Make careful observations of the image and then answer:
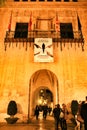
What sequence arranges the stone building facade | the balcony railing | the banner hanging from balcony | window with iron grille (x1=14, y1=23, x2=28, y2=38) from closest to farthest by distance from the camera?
the stone building facade, the banner hanging from balcony, the balcony railing, window with iron grille (x1=14, y1=23, x2=28, y2=38)

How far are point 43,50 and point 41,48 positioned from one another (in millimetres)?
199

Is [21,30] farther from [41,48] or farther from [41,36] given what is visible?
[41,48]

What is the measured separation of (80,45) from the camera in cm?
1318

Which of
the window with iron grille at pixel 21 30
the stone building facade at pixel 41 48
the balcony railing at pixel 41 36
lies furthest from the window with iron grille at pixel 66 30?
the window with iron grille at pixel 21 30

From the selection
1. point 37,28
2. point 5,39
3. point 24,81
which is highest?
point 37,28

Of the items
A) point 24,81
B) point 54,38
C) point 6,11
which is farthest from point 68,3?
point 24,81

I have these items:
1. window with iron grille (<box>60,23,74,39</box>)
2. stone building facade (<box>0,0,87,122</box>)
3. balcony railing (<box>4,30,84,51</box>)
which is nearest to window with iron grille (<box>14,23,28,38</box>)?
stone building facade (<box>0,0,87,122</box>)

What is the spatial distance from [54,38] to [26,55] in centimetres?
232

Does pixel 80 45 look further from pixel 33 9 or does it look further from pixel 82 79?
pixel 33 9

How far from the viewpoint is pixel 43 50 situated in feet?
42.1

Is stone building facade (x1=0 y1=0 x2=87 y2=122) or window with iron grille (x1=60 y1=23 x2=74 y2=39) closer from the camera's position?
stone building facade (x1=0 y1=0 x2=87 y2=122)

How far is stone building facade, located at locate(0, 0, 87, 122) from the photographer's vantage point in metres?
11.8

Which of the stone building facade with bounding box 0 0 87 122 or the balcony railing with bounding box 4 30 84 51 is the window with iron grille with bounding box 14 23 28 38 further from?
the balcony railing with bounding box 4 30 84 51

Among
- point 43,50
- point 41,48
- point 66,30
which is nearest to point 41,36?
point 41,48
